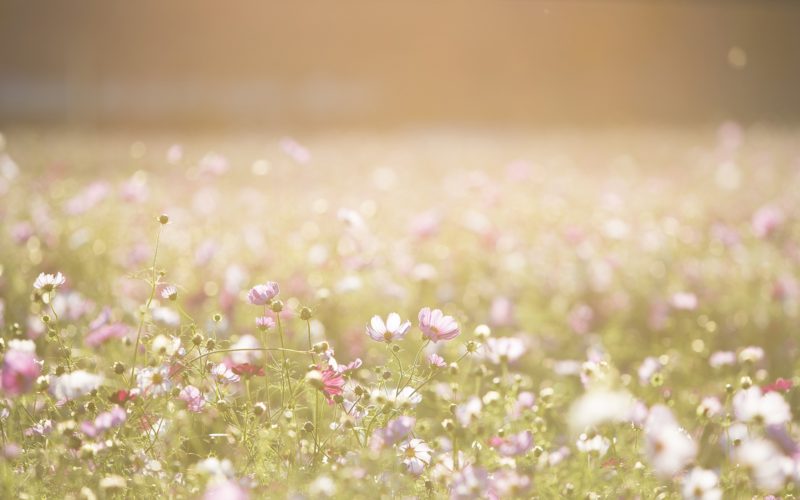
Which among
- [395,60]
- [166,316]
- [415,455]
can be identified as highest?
[395,60]

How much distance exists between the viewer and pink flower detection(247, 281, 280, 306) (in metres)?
1.28

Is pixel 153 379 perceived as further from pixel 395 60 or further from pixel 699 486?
pixel 395 60

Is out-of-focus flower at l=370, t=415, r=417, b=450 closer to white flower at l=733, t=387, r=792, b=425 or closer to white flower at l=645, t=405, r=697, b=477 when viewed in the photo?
white flower at l=645, t=405, r=697, b=477

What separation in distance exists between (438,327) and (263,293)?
0.27 meters

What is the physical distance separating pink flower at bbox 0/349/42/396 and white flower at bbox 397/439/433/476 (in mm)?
515

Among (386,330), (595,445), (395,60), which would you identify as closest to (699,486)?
(595,445)

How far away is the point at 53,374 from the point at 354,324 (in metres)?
1.09

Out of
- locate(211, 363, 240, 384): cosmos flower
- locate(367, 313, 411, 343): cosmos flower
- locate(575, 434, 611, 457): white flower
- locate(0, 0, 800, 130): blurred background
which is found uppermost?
locate(0, 0, 800, 130): blurred background

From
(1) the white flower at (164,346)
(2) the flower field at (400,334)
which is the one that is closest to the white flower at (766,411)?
(2) the flower field at (400,334)

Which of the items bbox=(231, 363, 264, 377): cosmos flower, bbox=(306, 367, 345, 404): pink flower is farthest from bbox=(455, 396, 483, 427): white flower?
bbox=(231, 363, 264, 377): cosmos flower

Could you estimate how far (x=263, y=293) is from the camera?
1279 mm

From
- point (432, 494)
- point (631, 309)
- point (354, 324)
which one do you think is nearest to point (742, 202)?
point (631, 309)

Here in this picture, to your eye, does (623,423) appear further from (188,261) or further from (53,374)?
(188,261)

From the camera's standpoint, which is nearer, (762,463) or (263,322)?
(762,463)
